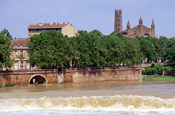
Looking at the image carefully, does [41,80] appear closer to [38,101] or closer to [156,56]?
[38,101]

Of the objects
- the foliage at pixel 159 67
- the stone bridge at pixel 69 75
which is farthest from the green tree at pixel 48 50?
the foliage at pixel 159 67

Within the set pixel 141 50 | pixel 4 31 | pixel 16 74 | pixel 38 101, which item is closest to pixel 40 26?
pixel 4 31

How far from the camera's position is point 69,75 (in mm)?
83250

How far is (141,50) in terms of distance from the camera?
110250 mm

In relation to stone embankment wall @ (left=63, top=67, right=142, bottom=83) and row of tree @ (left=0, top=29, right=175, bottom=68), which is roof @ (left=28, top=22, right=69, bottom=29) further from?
stone embankment wall @ (left=63, top=67, right=142, bottom=83)

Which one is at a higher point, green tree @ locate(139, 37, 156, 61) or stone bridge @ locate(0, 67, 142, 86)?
green tree @ locate(139, 37, 156, 61)

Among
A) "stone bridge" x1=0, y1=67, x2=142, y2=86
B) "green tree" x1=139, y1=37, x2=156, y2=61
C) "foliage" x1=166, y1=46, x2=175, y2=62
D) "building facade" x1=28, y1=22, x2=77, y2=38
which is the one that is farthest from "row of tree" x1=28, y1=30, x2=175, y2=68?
"building facade" x1=28, y1=22, x2=77, y2=38

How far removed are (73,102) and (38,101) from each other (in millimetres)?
4653

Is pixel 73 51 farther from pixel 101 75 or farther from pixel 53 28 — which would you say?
pixel 53 28

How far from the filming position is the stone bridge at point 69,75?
75562mm

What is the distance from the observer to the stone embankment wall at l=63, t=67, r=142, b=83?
8356 centimetres

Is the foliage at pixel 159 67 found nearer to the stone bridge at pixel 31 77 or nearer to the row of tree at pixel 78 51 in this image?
the row of tree at pixel 78 51

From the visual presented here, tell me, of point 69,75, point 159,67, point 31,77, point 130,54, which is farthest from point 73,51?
point 159,67

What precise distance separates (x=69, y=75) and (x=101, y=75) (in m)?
9.95
